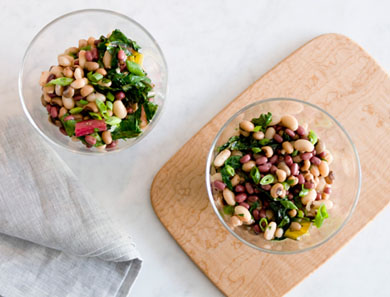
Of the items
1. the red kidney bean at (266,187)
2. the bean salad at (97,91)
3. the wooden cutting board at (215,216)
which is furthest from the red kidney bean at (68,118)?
the red kidney bean at (266,187)

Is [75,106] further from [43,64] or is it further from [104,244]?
[104,244]

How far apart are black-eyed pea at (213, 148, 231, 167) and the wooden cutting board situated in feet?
0.63

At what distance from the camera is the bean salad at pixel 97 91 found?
1398 mm

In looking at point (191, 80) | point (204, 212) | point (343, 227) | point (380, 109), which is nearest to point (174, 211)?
point (204, 212)

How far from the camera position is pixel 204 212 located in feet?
5.39

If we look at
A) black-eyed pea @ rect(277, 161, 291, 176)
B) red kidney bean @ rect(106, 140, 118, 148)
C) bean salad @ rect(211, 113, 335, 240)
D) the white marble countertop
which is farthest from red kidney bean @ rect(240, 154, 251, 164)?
red kidney bean @ rect(106, 140, 118, 148)

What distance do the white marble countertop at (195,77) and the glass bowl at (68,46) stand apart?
0.53ft

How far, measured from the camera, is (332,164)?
154cm

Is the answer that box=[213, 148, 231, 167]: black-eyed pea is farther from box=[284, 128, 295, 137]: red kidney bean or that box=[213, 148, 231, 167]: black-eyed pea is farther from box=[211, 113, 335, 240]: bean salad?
box=[284, 128, 295, 137]: red kidney bean

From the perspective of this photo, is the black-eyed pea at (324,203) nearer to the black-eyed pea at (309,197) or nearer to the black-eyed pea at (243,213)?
the black-eyed pea at (309,197)

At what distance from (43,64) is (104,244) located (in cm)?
65

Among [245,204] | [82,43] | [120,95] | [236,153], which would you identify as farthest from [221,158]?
[82,43]

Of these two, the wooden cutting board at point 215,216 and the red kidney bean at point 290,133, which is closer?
the red kidney bean at point 290,133

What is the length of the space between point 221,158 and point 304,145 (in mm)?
262
